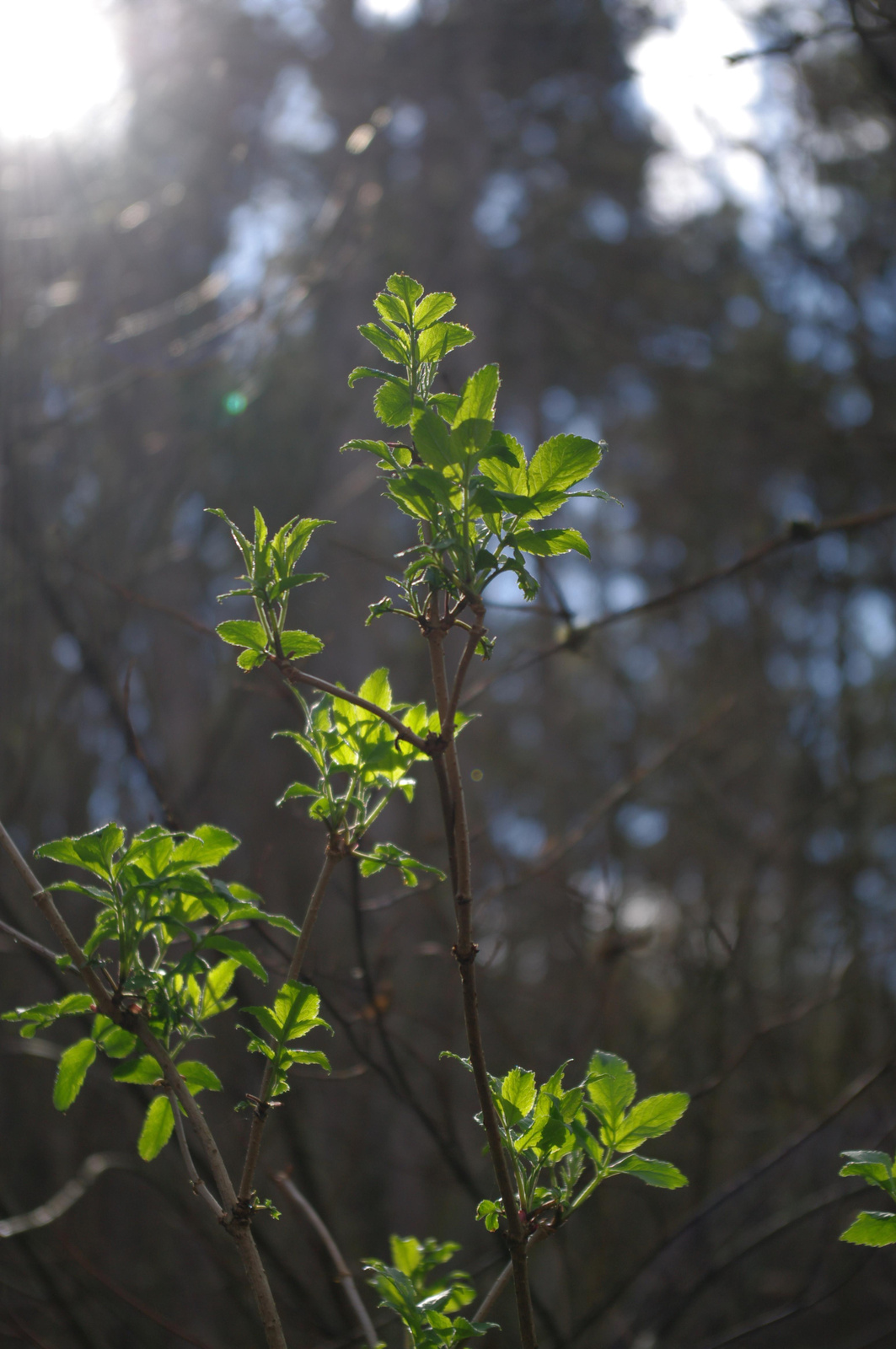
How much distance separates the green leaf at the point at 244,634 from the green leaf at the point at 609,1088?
60 centimetres

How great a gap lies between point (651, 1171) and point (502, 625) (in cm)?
529

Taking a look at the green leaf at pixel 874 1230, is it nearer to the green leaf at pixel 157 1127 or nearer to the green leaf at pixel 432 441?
the green leaf at pixel 157 1127

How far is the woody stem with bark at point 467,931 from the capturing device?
88cm

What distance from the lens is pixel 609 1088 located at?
1011mm

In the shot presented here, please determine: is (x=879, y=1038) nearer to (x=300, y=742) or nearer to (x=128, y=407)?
(x=300, y=742)

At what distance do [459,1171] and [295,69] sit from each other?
7462 millimetres

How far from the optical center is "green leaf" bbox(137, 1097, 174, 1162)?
1078 millimetres

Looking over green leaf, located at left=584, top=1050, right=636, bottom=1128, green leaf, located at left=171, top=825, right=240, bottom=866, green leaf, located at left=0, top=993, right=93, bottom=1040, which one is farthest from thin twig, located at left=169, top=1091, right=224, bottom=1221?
green leaf, located at left=584, top=1050, right=636, bottom=1128

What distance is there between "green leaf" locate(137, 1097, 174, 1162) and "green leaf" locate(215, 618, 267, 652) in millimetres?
576

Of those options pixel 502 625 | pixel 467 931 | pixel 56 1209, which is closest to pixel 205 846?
pixel 467 931

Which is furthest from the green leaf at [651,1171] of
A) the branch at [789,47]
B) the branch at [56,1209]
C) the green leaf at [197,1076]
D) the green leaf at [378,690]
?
the branch at [789,47]

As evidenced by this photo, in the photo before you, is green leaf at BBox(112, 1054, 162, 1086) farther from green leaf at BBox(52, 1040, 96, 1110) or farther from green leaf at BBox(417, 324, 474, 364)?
green leaf at BBox(417, 324, 474, 364)

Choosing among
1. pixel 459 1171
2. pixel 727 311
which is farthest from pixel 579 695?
pixel 459 1171

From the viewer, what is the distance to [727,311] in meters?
7.75
